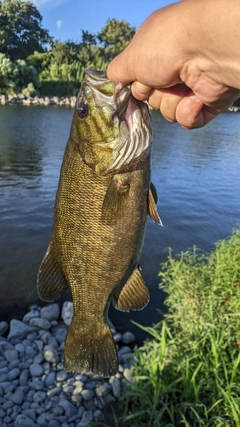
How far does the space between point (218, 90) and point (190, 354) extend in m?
3.17

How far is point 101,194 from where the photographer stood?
7.06 feet

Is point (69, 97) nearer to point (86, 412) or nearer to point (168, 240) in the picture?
point (168, 240)

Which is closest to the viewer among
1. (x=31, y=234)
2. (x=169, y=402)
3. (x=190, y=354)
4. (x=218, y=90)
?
(x=218, y=90)

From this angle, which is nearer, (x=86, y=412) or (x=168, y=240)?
(x=86, y=412)

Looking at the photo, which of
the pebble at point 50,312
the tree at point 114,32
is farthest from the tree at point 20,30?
the pebble at point 50,312

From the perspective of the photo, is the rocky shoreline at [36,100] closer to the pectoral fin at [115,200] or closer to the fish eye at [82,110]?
the fish eye at [82,110]

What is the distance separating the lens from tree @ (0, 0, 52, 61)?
6506 centimetres

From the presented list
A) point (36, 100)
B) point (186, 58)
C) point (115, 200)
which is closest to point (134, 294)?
point (115, 200)

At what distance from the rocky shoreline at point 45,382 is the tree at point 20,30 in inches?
2588

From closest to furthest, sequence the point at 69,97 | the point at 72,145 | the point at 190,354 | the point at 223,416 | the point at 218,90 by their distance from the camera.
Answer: the point at 218,90, the point at 72,145, the point at 223,416, the point at 190,354, the point at 69,97

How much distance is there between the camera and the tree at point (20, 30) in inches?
2562

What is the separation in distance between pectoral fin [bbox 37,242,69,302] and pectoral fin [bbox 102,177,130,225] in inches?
18.4

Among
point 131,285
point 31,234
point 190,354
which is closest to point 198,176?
point 31,234

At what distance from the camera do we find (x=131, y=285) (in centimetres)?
247
